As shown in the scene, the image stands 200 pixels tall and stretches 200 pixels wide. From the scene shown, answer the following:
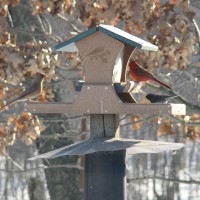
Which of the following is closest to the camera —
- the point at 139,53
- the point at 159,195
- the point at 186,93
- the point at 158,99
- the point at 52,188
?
the point at 158,99

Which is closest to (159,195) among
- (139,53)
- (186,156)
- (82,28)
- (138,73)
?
(186,156)

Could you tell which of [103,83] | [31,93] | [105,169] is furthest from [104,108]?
[31,93]

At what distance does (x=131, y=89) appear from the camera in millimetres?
4594

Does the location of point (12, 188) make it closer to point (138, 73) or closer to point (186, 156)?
point (186, 156)

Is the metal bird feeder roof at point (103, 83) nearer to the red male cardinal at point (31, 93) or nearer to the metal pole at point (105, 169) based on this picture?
the metal pole at point (105, 169)

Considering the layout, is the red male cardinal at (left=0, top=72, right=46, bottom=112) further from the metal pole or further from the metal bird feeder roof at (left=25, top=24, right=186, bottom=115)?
the metal pole

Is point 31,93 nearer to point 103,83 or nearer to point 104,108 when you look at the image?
point 103,83

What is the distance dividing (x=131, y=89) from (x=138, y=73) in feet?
2.92

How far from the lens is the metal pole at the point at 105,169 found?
4.55m

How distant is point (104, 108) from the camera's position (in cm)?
443

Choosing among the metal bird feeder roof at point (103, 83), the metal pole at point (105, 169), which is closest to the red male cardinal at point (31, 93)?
the metal bird feeder roof at point (103, 83)

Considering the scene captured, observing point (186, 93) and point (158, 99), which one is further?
point (186, 93)

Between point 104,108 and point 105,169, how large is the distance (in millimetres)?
380

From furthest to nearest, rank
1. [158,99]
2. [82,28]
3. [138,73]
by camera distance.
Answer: [82,28], [138,73], [158,99]
